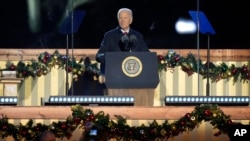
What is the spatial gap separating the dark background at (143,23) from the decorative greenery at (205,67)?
5.74 feet

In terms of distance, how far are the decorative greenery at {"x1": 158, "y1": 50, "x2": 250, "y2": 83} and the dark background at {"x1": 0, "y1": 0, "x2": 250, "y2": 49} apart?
1751 mm

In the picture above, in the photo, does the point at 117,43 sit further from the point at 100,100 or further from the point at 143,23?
the point at 143,23

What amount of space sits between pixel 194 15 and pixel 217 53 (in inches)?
46.3

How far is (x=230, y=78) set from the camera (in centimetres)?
1248

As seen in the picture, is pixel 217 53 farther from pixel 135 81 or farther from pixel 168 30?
pixel 135 81

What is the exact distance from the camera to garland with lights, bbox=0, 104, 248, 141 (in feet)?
30.9

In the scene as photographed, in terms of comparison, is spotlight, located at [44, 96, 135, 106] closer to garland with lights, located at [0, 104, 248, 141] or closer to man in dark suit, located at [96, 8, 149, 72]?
garland with lights, located at [0, 104, 248, 141]

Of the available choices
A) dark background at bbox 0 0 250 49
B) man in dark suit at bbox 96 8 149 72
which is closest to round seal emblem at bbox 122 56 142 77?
man in dark suit at bbox 96 8 149 72

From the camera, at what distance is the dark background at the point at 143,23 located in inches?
559

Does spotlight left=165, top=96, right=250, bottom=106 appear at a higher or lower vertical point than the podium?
lower

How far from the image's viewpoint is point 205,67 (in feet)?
40.5

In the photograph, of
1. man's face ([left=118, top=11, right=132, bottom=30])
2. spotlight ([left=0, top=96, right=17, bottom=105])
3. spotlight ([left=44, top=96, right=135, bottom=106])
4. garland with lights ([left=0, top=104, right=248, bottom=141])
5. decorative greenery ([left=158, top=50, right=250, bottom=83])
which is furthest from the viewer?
decorative greenery ([left=158, top=50, right=250, bottom=83])

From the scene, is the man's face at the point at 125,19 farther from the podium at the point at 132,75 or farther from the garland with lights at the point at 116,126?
the garland with lights at the point at 116,126

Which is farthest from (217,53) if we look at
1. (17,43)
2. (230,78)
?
(17,43)
